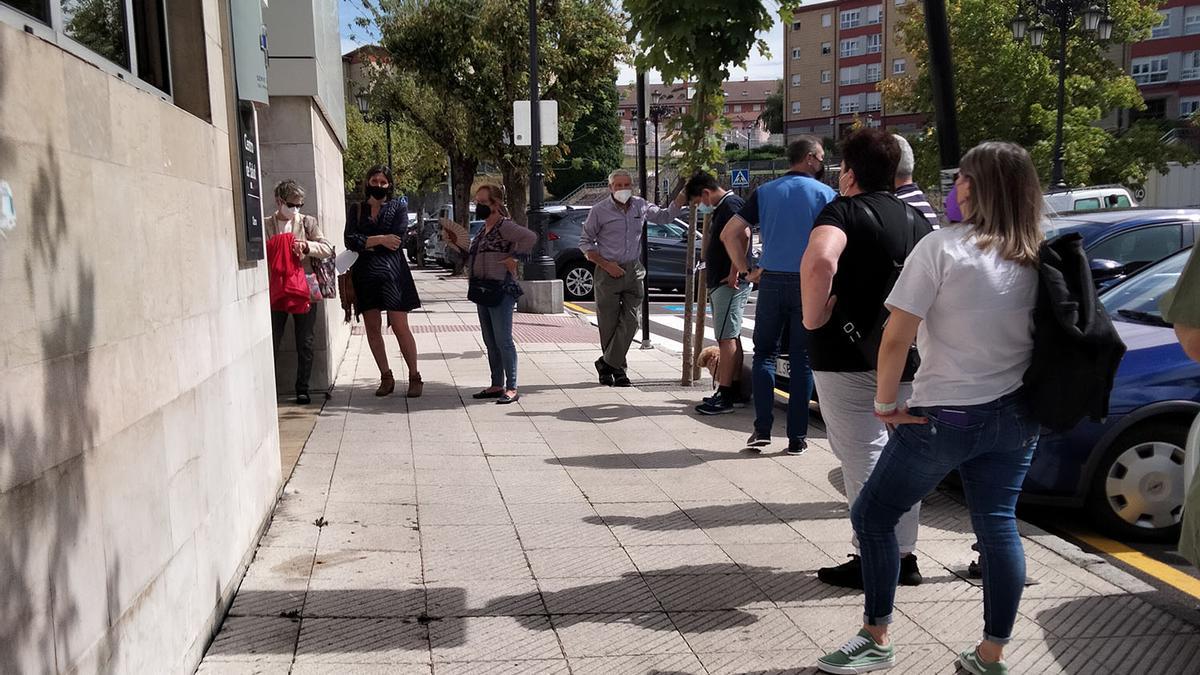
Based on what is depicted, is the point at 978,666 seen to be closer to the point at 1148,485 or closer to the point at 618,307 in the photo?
the point at 1148,485

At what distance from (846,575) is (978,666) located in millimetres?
981

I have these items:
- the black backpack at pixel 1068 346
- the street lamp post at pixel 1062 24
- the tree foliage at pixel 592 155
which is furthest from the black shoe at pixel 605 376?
the tree foliage at pixel 592 155

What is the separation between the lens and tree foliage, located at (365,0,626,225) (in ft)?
82.2

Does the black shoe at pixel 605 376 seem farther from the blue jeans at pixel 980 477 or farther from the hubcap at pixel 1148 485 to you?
the blue jeans at pixel 980 477

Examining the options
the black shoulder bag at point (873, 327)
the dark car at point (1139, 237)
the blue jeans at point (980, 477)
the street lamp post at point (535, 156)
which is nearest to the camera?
the blue jeans at point (980, 477)

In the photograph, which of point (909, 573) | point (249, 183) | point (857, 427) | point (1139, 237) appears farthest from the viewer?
point (1139, 237)

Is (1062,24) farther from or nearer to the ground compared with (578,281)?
farther from the ground

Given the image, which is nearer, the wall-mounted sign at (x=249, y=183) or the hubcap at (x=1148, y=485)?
→ the wall-mounted sign at (x=249, y=183)

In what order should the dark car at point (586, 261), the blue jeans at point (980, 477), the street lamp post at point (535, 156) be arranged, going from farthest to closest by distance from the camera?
the dark car at point (586, 261), the street lamp post at point (535, 156), the blue jeans at point (980, 477)

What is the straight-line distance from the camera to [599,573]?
450 cm

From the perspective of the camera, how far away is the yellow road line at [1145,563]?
446 centimetres

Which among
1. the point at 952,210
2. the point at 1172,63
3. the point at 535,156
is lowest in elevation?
the point at 952,210

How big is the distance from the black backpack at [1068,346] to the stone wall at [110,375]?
2.62 metres

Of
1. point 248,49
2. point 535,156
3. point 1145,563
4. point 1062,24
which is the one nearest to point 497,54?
point 535,156
